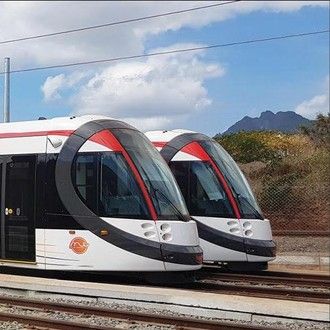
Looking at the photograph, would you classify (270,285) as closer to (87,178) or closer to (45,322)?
(87,178)

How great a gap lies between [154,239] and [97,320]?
248cm

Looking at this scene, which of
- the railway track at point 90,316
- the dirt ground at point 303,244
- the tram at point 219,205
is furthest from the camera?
the dirt ground at point 303,244

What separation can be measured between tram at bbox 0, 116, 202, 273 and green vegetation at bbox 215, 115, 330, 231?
10.6 m

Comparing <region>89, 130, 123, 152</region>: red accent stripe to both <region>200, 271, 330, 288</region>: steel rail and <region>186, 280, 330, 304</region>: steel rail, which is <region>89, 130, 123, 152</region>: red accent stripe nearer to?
<region>186, 280, 330, 304</region>: steel rail

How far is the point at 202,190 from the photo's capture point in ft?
45.3

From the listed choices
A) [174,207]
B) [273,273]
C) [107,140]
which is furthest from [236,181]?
[107,140]

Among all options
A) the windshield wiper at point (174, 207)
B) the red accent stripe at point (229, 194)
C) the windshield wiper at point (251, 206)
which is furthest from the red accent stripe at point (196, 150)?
the windshield wiper at point (174, 207)

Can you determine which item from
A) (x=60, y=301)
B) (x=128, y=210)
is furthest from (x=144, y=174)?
(x=60, y=301)

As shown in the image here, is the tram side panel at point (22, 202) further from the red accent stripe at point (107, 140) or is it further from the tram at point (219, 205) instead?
the tram at point (219, 205)

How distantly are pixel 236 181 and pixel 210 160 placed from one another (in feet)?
2.47

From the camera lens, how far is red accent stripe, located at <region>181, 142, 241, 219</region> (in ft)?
44.9

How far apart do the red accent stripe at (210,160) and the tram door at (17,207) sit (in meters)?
3.50

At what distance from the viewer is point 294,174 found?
83.0 ft

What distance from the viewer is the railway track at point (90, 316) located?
8.27 meters
